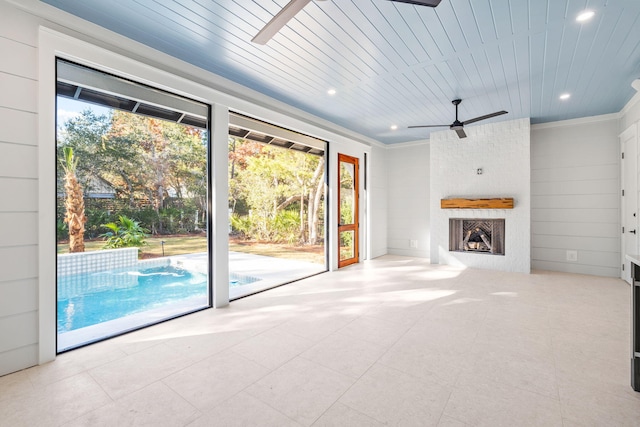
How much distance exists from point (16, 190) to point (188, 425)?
2.04 m

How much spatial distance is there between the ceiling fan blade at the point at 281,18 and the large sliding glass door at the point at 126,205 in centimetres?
169

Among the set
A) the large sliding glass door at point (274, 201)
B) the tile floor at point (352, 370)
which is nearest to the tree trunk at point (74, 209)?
the tile floor at point (352, 370)

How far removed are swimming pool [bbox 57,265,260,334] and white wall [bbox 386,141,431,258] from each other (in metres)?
3.65

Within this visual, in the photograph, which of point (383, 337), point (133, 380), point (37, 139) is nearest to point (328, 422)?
point (383, 337)

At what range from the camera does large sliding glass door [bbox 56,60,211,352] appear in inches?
121

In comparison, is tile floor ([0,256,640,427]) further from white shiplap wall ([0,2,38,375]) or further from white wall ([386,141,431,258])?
white wall ([386,141,431,258])

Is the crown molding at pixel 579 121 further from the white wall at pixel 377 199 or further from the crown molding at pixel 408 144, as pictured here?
the white wall at pixel 377 199

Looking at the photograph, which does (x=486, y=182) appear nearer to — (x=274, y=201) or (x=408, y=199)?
(x=408, y=199)

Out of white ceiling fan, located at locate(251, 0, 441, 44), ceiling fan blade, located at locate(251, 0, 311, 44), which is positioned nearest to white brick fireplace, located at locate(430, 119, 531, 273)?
white ceiling fan, located at locate(251, 0, 441, 44)

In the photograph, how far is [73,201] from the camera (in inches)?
163

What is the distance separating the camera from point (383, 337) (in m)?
2.68

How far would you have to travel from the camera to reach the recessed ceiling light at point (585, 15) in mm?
2314

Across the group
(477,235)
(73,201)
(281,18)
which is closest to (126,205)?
(73,201)

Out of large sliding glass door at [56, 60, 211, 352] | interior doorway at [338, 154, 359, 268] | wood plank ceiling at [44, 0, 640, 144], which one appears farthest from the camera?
interior doorway at [338, 154, 359, 268]
